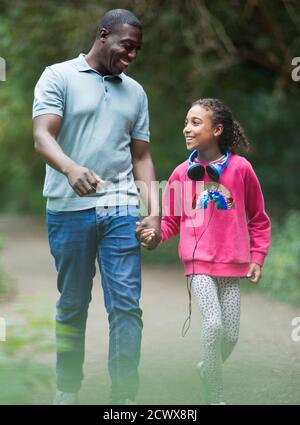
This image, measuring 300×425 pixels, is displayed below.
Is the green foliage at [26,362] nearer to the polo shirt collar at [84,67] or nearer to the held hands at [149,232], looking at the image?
the held hands at [149,232]

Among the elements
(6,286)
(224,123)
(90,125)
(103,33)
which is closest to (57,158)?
(90,125)

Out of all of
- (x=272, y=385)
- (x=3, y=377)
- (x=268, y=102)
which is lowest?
(x=272, y=385)

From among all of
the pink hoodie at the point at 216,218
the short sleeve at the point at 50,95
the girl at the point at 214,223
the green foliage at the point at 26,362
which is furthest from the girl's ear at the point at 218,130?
the green foliage at the point at 26,362

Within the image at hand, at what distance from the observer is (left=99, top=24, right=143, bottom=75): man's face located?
4.29 m

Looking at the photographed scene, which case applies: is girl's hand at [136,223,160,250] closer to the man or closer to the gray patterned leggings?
the man

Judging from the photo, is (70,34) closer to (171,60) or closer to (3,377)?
(171,60)

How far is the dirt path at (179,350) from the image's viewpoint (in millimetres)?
5008

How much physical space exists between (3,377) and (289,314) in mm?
6193

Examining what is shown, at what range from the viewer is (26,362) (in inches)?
96.0

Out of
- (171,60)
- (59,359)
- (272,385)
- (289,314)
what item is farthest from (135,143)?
(171,60)

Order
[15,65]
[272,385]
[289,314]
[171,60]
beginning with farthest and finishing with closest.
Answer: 1. [15,65]
2. [171,60]
3. [289,314]
4. [272,385]

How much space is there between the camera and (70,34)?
11.3 metres

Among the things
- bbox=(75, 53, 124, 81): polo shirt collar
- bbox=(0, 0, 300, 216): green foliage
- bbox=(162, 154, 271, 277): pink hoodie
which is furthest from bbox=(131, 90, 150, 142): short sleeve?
bbox=(0, 0, 300, 216): green foliage
